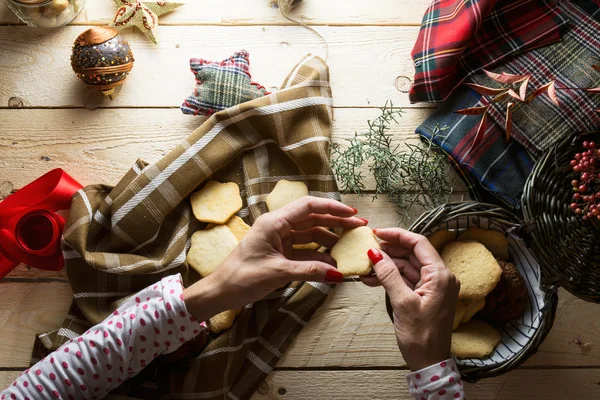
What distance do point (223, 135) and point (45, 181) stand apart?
0.44 meters

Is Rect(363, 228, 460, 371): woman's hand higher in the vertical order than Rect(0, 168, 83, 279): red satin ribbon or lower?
higher

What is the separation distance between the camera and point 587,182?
1101 mm

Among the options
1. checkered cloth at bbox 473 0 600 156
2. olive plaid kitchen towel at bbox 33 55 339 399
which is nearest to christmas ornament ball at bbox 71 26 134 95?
olive plaid kitchen towel at bbox 33 55 339 399

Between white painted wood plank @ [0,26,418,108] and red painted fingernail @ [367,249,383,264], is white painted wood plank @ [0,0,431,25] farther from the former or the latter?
red painted fingernail @ [367,249,383,264]

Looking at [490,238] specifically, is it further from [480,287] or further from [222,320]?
[222,320]

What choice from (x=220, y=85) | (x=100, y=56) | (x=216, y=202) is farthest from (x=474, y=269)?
(x=100, y=56)

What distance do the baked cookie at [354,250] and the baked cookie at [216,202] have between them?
276 mm

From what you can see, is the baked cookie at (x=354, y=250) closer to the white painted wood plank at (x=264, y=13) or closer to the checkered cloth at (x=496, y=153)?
the checkered cloth at (x=496, y=153)

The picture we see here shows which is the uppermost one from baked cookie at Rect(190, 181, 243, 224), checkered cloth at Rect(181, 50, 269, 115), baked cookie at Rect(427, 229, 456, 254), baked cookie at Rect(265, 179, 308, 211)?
checkered cloth at Rect(181, 50, 269, 115)

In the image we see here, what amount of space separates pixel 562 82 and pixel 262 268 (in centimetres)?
83

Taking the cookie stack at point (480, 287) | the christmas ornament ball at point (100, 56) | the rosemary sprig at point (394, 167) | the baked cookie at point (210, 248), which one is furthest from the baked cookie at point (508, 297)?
the christmas ornament ball at point (100, 56)

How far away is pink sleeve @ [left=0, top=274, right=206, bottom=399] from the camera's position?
3.60 ft

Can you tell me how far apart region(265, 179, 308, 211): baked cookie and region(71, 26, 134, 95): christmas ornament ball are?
46 cm

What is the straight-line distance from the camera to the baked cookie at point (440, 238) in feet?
3.99
